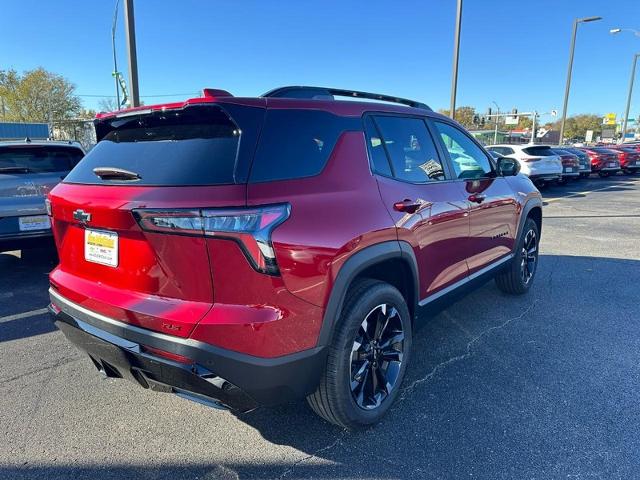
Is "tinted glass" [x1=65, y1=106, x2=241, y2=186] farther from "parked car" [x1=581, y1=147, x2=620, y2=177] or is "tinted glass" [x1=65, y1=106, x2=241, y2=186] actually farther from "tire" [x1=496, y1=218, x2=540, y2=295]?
"parked car" [x1=581, y1=147, x2=620, y2=177]

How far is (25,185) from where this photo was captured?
4992 mm

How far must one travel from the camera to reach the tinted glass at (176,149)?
1.99 metres

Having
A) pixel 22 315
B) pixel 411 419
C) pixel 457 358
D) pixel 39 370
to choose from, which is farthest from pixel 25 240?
pixel 457 358

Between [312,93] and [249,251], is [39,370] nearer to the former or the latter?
[249,251]

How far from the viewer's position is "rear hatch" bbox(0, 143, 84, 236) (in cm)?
489

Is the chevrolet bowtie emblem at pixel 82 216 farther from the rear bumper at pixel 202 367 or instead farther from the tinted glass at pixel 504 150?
the tinted glass at pixel 504 150

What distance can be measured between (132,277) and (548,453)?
234 cm

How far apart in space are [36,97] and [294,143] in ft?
194

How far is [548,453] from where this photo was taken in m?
2.41

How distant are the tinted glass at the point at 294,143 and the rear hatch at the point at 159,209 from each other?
0.07 meters

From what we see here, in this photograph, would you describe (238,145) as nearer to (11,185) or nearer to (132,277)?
(132,277)

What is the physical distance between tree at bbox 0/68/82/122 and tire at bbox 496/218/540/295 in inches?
2228

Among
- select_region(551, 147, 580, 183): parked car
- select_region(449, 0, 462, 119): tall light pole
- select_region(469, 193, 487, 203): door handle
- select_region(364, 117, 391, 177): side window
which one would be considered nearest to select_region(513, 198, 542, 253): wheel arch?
select_region(469, 193, 487, 203): door handle

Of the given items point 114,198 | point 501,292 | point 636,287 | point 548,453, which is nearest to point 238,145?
point 114,198
